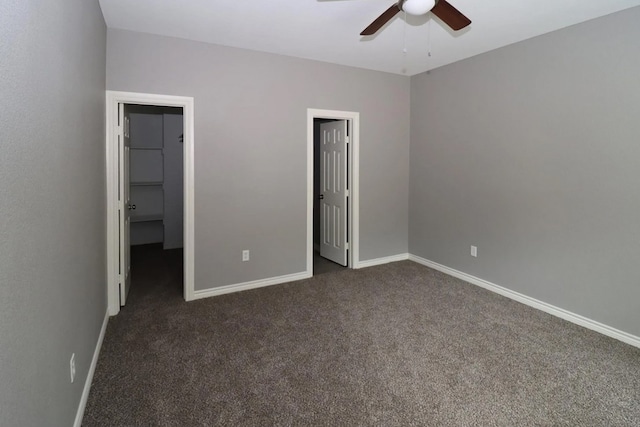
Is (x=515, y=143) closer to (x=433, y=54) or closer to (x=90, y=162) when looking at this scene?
(x=433, y=54)

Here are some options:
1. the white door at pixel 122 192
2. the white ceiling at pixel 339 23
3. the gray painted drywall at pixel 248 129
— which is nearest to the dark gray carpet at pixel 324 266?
the gray painted drywall at pixel 248 129

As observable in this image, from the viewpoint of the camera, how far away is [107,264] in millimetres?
3182

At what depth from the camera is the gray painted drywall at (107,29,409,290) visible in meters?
3.36

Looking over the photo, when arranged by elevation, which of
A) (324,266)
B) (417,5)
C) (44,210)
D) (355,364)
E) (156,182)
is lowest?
(355,364)

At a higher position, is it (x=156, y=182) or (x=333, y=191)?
(x=156, y=182)

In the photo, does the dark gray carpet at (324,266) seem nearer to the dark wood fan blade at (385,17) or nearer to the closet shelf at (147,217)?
the dark wood fan blade at (385,17)

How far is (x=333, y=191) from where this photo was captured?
4973mm

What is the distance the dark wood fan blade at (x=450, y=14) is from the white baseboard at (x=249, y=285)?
3050 mm

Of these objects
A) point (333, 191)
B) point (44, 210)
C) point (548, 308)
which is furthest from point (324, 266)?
point (44, 210)

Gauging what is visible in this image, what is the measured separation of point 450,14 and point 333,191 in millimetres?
3027

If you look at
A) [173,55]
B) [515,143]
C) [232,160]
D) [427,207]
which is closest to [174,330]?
[232,160]

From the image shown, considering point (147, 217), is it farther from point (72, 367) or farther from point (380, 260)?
point (72, 367)

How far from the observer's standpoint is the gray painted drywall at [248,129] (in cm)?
336

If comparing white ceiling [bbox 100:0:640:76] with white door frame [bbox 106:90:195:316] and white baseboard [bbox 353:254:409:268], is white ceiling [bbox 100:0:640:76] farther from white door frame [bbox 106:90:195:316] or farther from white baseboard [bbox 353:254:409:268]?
white baseboard [bbox 353:254:409:268]
